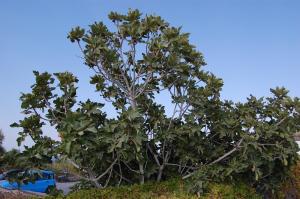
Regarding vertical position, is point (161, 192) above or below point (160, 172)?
below

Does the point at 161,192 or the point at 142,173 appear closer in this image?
the point at 161,192

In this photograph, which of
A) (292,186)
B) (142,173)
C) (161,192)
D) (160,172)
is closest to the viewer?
(161,192)

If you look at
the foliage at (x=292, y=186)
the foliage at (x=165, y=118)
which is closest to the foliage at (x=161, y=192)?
the foliage at (x=165, y=118)

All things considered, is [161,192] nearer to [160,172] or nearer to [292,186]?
[160,172]

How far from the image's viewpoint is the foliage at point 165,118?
8.48 metres

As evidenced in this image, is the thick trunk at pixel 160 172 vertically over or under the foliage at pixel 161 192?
over

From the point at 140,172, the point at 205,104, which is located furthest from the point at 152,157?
the point at 205,104

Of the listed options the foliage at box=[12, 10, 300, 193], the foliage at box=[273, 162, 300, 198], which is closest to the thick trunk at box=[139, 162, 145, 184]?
the foliage at box=[12, 10, 300, 193]

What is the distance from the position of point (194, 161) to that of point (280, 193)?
328cm

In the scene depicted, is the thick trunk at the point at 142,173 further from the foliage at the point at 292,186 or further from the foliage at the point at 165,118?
the foliage at the point at 292,186

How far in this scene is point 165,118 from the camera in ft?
30.0

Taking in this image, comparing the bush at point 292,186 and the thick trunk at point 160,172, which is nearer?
the thick trunk at point 160,172

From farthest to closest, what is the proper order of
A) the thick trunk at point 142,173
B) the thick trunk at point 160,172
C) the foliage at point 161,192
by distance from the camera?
the thick trunk at point 160,172, the thick trunk at point 142,173, the foliage at point 161,192

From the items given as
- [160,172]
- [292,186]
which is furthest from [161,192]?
[292,186]
